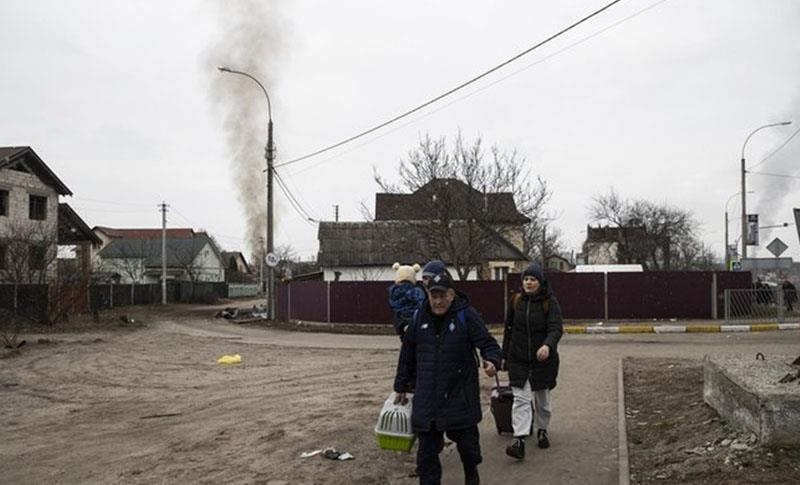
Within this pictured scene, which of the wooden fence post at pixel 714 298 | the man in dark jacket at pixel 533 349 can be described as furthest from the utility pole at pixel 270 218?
the man in dark jacket at pixel 533 349

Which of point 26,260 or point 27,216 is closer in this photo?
point 26,260

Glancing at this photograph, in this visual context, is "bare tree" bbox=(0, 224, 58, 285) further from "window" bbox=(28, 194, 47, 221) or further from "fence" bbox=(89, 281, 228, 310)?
"window" bbox=(28, 194, 47, 221)

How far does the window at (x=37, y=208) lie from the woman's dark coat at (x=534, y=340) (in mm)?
33906

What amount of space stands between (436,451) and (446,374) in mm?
542

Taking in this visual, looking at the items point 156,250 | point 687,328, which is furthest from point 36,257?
point 156,250

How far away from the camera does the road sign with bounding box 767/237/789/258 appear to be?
84.2ft

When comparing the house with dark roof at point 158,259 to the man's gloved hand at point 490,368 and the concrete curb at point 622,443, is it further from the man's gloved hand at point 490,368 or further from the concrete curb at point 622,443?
the man's gloved hand at point 490,368

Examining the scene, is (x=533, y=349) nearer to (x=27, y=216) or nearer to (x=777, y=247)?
(x=777, y=247)

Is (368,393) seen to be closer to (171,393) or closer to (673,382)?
(171,393)

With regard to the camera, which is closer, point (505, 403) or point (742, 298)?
point (505, 403)

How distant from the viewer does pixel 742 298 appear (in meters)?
23.7

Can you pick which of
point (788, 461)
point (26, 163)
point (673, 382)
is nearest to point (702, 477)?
point (788, 461)

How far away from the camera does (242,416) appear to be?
851 centimetres

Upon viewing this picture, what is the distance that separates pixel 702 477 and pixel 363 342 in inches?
570
